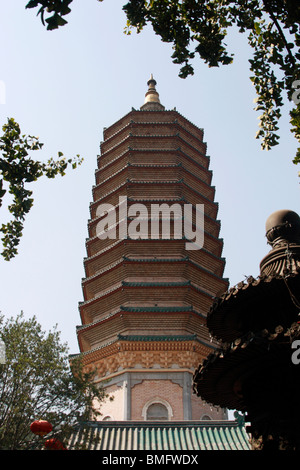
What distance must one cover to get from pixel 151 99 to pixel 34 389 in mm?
19201

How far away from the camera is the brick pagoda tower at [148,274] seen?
15328mm

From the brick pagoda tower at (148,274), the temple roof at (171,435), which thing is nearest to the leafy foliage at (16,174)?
the temple roof at (171,435)

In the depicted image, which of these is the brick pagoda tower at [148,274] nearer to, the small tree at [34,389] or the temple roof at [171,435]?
the temple roof at [171,435]

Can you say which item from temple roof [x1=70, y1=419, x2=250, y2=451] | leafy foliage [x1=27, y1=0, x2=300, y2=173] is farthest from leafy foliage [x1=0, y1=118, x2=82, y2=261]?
temple roof [x1=70, y1=419, x2=250, y2=451]

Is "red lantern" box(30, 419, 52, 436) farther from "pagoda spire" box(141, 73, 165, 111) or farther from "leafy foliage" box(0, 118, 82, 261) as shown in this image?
"pagoda spire" box(141, 73, 165, 111)

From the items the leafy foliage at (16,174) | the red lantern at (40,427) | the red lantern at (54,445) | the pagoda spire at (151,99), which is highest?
the pagoda spire at (151,99)

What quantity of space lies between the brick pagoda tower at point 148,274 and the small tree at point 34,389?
4700mm

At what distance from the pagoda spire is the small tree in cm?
1695

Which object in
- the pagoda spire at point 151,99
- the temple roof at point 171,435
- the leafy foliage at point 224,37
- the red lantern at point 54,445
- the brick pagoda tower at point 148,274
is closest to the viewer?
the leafy foliage at point 224,37

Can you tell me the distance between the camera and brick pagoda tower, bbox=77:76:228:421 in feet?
50.3

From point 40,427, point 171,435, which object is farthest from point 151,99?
point 40,427

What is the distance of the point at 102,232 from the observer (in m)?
19.8

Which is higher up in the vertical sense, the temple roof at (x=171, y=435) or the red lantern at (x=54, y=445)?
the temple roof at (x=171, y=435)
